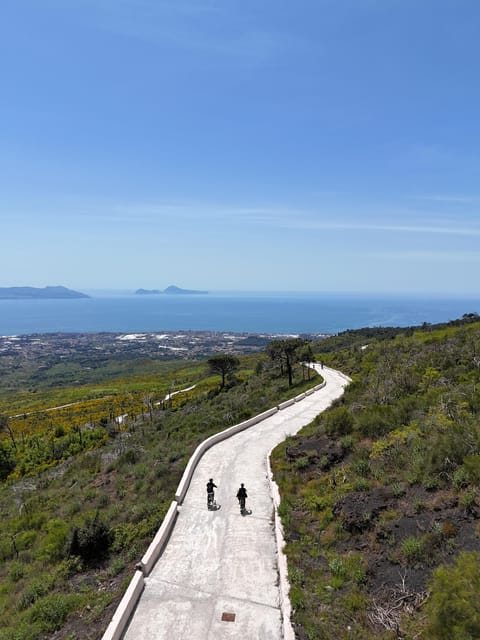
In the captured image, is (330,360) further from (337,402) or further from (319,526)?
(319,526)

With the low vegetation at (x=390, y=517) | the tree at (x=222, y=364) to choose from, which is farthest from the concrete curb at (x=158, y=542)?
the tree at (x=222, y=364)

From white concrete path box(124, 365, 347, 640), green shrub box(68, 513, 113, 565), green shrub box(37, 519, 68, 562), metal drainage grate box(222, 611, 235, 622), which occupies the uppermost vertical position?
metal drainage grate box(222, 611, 235, 622)

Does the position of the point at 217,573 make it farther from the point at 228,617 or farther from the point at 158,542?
the point at 158,542

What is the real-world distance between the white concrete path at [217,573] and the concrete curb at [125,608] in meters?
0.15

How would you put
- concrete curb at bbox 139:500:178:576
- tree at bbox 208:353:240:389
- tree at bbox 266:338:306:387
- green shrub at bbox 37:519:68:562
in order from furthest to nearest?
tree at bbox 208:353:240:389
tree at bbox 266:338:306:387
green shrub at bbox 37:519:68:562
concrete curb at bbox 139:500:178:576

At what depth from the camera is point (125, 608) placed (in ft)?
26.7

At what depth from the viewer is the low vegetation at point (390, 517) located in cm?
714

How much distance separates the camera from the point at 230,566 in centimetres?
998

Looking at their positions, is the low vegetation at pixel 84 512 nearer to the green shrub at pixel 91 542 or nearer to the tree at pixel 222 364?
the green shrub at pixel 91 542

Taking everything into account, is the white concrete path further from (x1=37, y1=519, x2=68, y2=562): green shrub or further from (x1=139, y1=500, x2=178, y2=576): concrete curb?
(x1=37, y1=519, x2=68, y2=562): green shrub

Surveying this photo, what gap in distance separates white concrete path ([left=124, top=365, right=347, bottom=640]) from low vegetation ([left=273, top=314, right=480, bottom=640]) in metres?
0.72

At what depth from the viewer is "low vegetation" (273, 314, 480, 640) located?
23.4 feet

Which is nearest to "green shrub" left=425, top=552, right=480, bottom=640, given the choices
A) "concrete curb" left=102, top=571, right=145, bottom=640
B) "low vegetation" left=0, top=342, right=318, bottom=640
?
"concrete curb" left=102, top=571, right=145, bottom=640

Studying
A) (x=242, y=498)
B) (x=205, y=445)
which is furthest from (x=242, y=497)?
(x=205, y=445)
